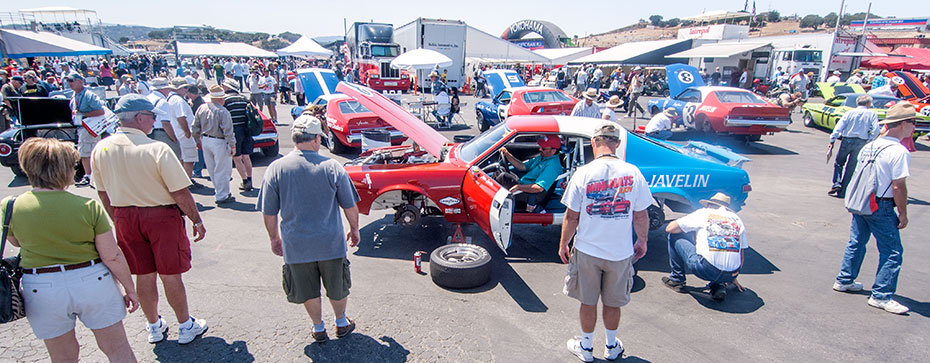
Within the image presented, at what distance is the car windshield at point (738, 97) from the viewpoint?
1178 cm

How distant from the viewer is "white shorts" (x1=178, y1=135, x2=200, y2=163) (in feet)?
22.3

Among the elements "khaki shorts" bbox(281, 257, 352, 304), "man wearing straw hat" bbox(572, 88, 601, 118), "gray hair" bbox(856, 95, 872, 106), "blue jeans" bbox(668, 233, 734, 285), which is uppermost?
"gray hair" bbox(856, 95, 872, 106)

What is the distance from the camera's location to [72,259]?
7.50 ft

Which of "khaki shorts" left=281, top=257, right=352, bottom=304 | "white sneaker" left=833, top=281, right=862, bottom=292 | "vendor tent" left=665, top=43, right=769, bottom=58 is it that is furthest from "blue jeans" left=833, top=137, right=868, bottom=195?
"vendor tent" left=665, top=43, right=769, bottom=58

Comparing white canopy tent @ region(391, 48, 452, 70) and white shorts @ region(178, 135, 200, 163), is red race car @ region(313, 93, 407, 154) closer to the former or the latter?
white shorts @ region(178, 135, 200, 163)

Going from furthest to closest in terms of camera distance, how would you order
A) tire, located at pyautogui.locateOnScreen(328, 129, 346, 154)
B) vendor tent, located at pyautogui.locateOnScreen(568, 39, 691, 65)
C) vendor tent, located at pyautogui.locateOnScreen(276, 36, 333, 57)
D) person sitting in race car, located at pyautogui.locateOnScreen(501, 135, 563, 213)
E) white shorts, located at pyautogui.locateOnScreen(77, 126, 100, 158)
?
vendor tent, located at pyautogui.locateOnScreen(568, 39, 691, 65) → vendor tent, located at pyautogui.locateOnScreen(276, 36, 333, 57) → tire, located at pyautogui.locateOnScreen(328, 129, 346, 154) → white shorts, located at pyautogui.locateOnScreen(77, 126, 100, 158) → person sitting in race car, located at pyautogui.locateOnScreen(501, 135, 563, 213)

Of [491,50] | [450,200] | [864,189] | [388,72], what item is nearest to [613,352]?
[450,200]

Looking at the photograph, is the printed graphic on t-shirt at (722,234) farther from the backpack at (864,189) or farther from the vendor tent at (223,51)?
the vendor tent at (223,51)

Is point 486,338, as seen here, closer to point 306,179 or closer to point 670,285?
point 306,179

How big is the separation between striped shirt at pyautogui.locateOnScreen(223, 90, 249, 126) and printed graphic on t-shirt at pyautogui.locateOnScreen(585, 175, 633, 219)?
18.9 ft

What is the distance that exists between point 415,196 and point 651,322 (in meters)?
2.69

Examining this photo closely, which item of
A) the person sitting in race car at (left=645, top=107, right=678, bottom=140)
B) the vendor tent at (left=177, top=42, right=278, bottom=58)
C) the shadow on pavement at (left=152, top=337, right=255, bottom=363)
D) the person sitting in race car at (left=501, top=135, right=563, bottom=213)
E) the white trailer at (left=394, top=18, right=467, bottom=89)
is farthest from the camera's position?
the vendor tent at (left=177, top=42, right=278, bottom=58)

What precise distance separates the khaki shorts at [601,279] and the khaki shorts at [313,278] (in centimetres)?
164

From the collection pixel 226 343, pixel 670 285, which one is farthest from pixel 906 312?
pixel 226 343
